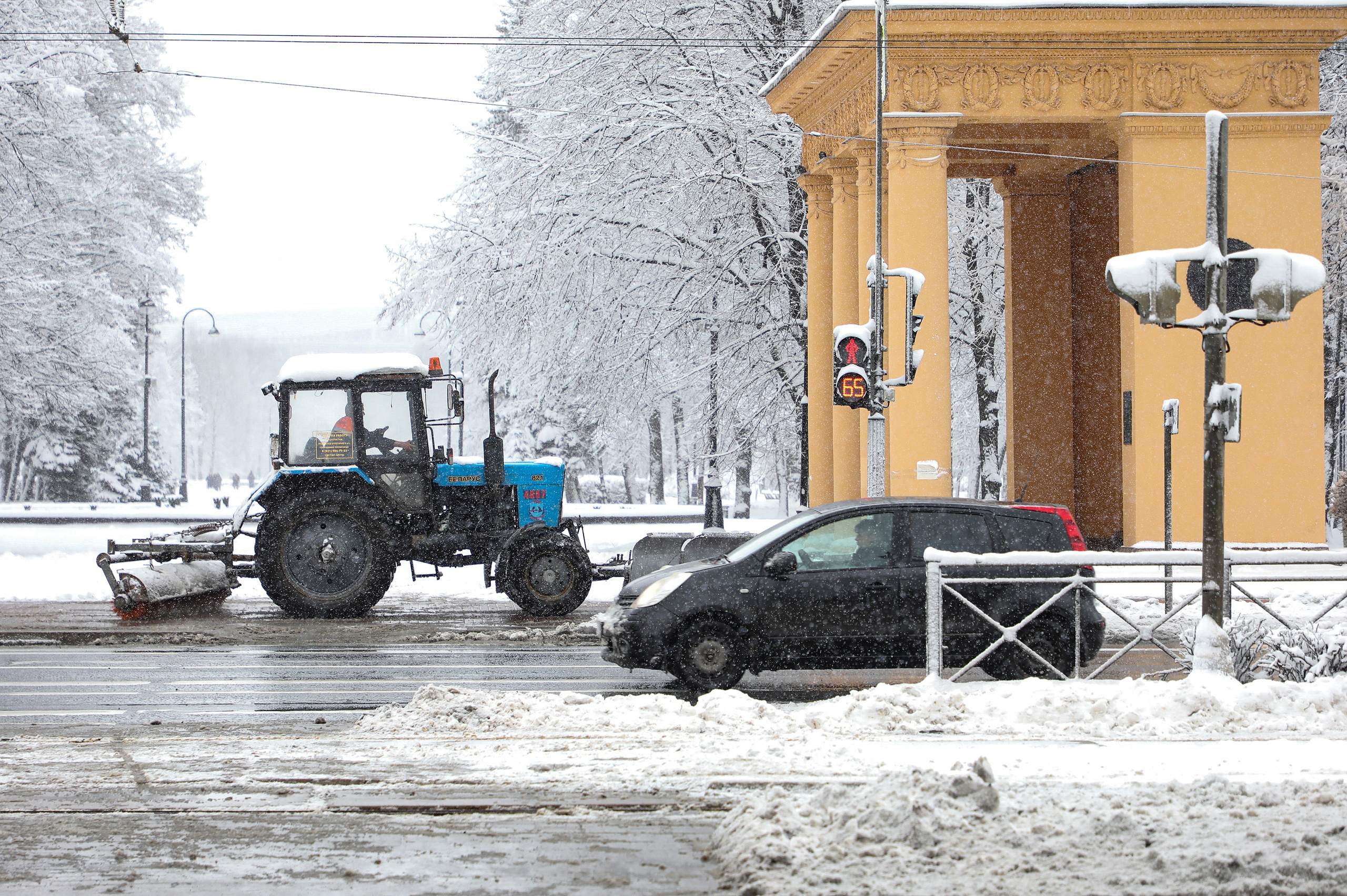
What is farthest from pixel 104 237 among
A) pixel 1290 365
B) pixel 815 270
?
pixel 1290 365

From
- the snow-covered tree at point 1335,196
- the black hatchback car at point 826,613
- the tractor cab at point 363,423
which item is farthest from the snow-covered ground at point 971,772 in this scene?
the snow-covered tree at point 1335,196

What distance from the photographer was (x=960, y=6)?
18.6m

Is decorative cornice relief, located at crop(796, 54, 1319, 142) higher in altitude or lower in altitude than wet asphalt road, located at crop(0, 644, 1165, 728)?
higher

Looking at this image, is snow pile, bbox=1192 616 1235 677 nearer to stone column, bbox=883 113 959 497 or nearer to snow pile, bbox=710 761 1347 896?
snow pile, bbox=710 761 1347 896

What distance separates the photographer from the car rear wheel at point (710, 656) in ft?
32.5

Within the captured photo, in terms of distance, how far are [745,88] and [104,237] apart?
58.4 feet

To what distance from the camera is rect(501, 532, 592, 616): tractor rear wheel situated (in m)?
15.2

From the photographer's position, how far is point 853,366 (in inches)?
639

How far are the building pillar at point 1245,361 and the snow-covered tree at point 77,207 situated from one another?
15129 millimetres

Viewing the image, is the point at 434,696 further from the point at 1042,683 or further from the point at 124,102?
the point at 124,102

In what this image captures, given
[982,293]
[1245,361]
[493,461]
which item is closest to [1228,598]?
[493,461]

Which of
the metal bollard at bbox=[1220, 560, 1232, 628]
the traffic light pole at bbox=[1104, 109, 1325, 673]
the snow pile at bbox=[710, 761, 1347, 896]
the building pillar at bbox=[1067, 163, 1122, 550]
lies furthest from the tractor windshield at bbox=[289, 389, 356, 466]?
the building pillar at bbox=[1067, 163, 1122, 550]

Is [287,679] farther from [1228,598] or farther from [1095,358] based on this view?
[1095,358]

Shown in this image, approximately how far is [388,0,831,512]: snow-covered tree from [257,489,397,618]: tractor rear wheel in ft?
36.9
